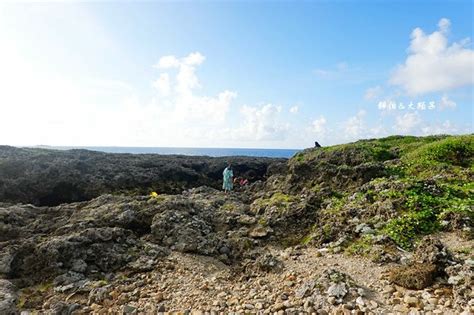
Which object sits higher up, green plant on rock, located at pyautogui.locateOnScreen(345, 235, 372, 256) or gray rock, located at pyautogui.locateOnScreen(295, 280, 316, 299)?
green plant on rock, located at pyautogui.locateOnScreen(345, 235, 372, 256)

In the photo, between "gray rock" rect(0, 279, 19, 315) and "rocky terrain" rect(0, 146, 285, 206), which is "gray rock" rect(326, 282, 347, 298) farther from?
"rocky terrain" rect(0, 146, 285, 206)

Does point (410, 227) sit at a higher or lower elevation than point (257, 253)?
higher

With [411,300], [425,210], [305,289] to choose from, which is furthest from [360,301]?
[425,210]

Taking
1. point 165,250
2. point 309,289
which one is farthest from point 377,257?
point 165,250

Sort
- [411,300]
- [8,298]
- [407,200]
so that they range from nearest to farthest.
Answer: [411,300] < [8,298] < [407,200]

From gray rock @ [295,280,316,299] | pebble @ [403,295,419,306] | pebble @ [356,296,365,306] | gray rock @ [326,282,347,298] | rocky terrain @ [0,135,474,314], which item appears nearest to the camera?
pebble @ [403,295,419,306]

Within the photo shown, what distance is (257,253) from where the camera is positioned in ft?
47.4

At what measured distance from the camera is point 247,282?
11.9 metres

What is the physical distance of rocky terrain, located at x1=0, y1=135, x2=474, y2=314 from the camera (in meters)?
9.96

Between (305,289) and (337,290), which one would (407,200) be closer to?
(337,290)

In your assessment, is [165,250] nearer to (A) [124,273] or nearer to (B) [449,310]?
(A) [124,273]

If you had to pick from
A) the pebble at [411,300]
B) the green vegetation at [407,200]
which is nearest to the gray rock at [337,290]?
the pebble at [411,300]

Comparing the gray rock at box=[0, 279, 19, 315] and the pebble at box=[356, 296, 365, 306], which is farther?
the gray rock at box=[0, 279, 19, 315]

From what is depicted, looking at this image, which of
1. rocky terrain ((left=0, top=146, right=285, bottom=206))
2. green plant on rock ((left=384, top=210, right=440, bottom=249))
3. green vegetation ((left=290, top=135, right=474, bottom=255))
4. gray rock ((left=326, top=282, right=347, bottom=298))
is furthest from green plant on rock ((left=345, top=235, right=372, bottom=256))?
rocky terrain ((left=0, top=146, right=285, bottom=206))
